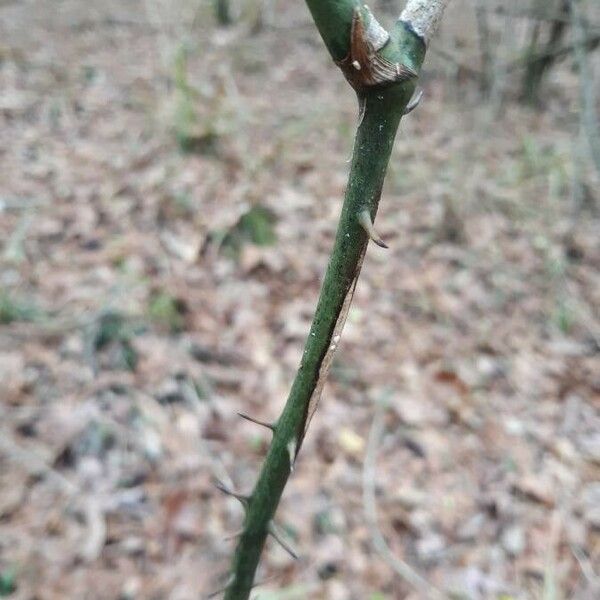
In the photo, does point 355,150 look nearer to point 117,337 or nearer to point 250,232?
point 117,337

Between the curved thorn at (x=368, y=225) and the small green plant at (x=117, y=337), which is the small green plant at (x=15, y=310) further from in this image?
the curved thorn at (x=368, y=225)

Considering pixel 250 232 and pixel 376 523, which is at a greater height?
pixel 250 232

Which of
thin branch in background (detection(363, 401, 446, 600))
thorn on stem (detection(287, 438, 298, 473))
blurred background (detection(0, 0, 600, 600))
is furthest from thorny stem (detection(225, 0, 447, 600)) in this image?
thin branch in background (detection(363, 401, 446, 600))

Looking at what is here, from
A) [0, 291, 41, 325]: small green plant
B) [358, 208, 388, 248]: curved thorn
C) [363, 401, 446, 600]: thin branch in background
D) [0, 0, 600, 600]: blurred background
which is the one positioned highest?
[358, 208, 388, 248]: curved thorn

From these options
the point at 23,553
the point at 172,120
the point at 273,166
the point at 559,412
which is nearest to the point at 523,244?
the point at 559,412

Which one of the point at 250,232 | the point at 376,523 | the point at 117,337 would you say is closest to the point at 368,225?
the point at 376,523

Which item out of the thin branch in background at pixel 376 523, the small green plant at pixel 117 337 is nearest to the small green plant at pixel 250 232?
the small green plant at pixel 117 337

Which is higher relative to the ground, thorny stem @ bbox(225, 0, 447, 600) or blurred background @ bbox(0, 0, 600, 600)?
thorny stem @ bbox(225, 0, 447, 600)

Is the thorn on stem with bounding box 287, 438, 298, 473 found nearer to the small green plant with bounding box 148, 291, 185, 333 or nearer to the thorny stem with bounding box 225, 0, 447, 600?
the thorny stem with bounding box 225, 0, 447, 600
